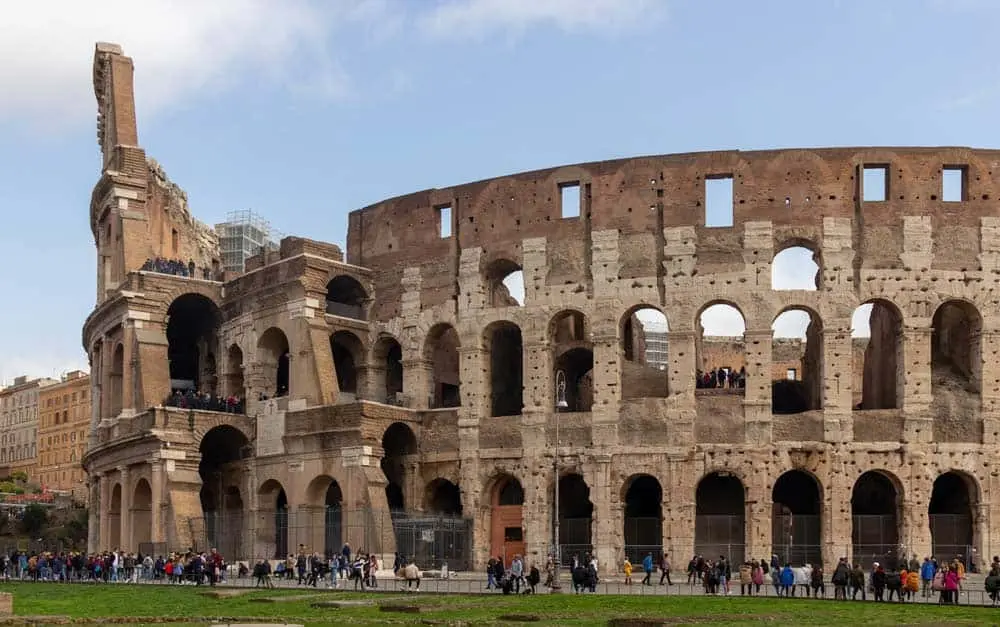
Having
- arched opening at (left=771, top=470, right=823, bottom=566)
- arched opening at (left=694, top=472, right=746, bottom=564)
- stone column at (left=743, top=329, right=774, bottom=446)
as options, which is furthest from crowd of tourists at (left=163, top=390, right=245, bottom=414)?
arched opening at (left=771, top=470, right=823, bottom=566)

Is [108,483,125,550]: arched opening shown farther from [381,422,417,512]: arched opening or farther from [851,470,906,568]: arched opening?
[851,470,906,568]: arched opening

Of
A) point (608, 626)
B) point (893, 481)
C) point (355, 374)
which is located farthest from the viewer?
point (355, 374)

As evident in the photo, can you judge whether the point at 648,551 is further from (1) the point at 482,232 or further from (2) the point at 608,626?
(2) the point at 608,626

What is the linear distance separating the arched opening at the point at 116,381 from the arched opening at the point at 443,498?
12.1 m

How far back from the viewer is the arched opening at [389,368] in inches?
1944

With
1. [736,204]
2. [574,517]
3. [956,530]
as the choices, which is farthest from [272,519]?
[956,530]

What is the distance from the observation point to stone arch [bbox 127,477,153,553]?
48750mm

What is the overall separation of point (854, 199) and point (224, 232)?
3973 centimetres

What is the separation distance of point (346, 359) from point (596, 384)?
10715 millimetres

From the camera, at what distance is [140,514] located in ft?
162

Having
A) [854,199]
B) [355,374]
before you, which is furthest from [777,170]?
[355,374]

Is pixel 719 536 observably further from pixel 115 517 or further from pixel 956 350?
pixel 115 517

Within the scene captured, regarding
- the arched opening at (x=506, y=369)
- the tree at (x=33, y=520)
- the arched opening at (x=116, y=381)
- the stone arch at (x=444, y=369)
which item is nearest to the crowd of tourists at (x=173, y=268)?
the arched opening at (x=116, y=381)

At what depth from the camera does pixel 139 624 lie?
78.7ft
